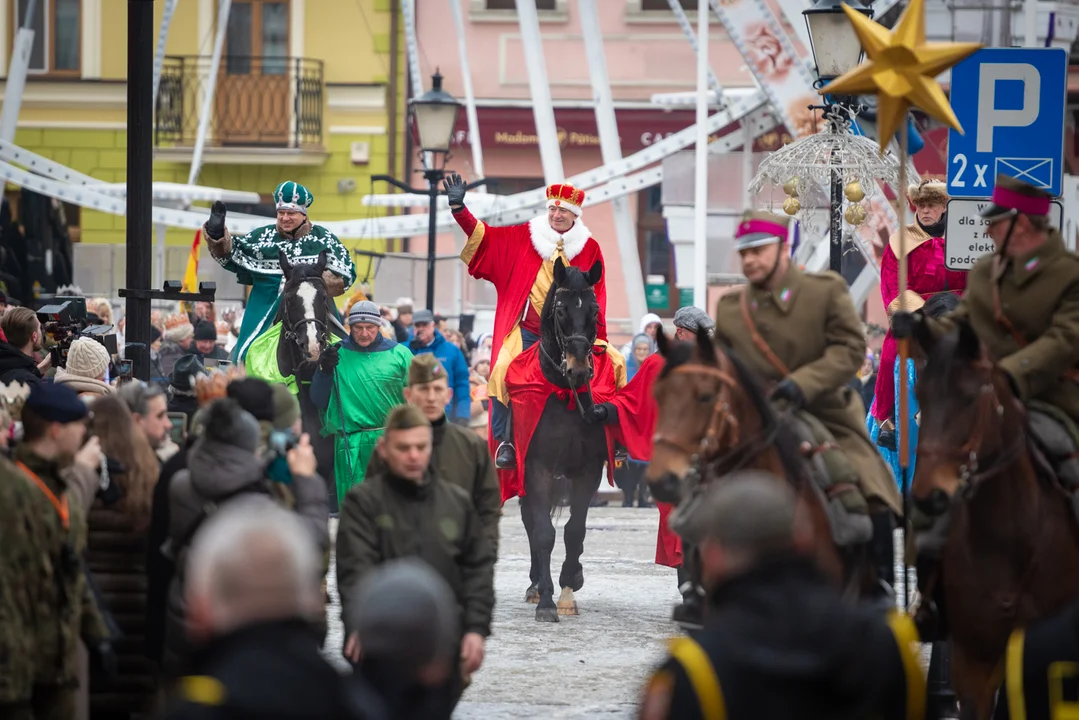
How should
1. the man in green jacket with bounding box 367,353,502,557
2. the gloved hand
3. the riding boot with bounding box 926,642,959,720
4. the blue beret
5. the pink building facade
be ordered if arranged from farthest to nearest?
1. the pink building facade
2. the gloved hand
3. the riding boot with bounding box 926,642,959,720
4. the man in green jacket with bounding box 367,353,502,557
5. the blue beret

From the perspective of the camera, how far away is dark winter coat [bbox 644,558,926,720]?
13.6ft

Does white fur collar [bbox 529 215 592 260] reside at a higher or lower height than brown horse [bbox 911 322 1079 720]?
higher

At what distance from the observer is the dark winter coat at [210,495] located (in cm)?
707

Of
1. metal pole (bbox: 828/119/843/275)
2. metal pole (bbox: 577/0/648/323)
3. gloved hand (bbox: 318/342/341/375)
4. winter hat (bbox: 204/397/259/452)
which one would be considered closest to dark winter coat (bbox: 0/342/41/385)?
gloved hand (bbox: 318/342/341/375)

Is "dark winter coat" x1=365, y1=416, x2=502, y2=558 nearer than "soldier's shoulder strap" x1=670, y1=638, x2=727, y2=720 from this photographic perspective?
No

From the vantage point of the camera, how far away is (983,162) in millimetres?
10781

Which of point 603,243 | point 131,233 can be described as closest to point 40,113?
point 603,243

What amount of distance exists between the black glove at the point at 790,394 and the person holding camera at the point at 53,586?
8.78ft

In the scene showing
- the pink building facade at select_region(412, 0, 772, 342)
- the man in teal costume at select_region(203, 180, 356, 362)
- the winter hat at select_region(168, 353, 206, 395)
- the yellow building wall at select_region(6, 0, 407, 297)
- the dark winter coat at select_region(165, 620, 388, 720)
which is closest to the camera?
the dark winter coat at select_region(165, 620, 388, 720)

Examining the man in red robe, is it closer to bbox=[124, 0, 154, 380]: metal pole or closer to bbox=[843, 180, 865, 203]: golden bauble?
bbox=[843, 180, 865, 203]: golden bauble

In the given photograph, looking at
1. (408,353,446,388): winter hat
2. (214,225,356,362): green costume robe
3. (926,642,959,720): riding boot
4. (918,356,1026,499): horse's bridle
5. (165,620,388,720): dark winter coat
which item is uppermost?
(214,225,356,362): green costume robe

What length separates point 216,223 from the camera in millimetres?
12492

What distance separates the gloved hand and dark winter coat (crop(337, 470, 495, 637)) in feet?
17.4

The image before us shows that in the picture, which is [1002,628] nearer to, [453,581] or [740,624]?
[453,581]
